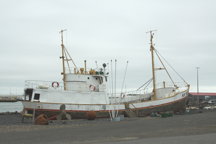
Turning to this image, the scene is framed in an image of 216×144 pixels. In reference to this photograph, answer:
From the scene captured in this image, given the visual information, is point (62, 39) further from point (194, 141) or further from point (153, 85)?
point (194, 141)

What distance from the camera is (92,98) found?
3177 cm

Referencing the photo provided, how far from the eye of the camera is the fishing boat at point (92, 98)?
29203 mm

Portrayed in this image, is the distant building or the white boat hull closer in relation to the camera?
the white boat hull

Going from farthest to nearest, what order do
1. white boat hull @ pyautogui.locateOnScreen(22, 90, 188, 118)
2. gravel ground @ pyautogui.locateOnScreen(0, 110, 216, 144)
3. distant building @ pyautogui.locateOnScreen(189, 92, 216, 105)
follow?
1. distant building @ pyautogui.locateOnScreen(189, 92, 216, 105)
2. white boat hull @ pyautogui.locateOnScreen(22, 90, 188, 118)
3. gravel ground @ pyautogui.locateOnScreen(0, 110, 216, 144)

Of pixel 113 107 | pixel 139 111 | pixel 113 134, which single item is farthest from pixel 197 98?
pixel 113 134

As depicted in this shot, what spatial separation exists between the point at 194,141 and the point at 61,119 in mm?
17844

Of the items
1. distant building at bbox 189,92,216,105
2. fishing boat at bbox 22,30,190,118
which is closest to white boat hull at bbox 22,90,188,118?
fishing boat at bbox 22,30,190,118

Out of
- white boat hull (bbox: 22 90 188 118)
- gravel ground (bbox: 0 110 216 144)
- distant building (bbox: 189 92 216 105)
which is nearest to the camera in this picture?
gravel ground (bbox: 0 110 216 144)

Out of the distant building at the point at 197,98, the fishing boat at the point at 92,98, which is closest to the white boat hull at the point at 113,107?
the fishing boat at the point at 92,98

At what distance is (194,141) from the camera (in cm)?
1265

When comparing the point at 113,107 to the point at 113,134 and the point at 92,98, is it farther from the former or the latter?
the point at 113,134

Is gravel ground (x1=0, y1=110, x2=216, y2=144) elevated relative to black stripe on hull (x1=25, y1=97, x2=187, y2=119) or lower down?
elevated

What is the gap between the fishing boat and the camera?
1150 inches

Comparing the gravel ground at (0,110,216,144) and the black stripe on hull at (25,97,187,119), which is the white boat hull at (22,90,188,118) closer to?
the black stripe on hull at (25,97,187,119)
